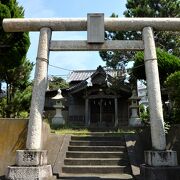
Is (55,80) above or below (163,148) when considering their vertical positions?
above

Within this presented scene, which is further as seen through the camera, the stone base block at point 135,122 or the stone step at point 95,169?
the stone base block at point 135,122

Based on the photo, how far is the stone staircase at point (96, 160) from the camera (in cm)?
938

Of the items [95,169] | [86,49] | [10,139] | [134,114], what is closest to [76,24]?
[86,49]

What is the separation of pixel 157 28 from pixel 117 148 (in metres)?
4.64

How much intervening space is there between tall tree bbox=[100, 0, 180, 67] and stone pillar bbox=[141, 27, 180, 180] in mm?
14145

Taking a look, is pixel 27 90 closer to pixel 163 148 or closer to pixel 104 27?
pixel 104 27

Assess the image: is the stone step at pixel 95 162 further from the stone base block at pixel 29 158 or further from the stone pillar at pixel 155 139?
the stone base block at pixel 29 158

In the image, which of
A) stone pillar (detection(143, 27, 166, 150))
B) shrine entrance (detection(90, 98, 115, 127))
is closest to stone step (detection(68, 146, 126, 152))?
stone pillar (detection(143, 27, 166, 150))

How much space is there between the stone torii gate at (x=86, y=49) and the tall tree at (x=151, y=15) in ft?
45.3

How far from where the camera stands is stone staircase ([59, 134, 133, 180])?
938cm

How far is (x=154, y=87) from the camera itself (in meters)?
9.07

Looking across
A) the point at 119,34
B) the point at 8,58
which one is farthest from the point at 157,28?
the point at 119,34

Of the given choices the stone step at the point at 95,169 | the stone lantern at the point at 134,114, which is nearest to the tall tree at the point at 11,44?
the stone step at the point at 95,169

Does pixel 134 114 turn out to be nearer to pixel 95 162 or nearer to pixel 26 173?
pixel 95 162
